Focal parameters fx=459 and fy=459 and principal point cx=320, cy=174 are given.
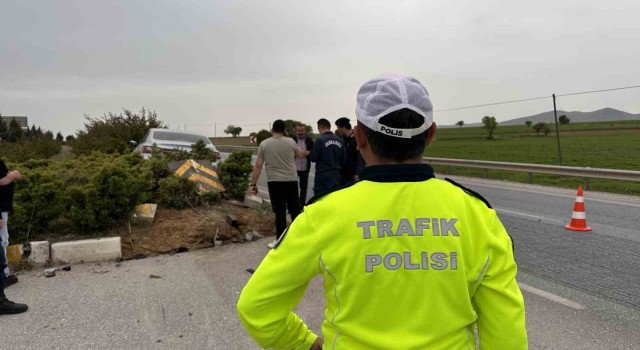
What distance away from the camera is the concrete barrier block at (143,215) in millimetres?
6828

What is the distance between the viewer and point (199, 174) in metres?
8.71

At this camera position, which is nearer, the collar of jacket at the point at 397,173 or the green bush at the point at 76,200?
the collar of jacket at the point at 397,173

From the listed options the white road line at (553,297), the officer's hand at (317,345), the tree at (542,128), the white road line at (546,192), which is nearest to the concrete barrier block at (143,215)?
the white road line at (553,297)

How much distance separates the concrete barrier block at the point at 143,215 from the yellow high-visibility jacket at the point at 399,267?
5.95 m

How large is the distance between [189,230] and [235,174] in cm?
242

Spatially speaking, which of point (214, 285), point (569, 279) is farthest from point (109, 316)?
point (569, 279)

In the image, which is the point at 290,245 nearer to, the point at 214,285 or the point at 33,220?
the point at 214,285

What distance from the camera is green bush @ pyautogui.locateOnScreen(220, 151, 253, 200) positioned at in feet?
29.4

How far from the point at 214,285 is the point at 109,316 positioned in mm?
1120

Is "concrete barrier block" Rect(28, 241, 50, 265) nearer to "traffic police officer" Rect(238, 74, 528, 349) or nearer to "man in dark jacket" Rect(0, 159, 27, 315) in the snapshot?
"man in dark jacket" Rect(0, 159, 27, 315)

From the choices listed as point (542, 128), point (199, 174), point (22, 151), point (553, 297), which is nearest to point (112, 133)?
point (22, 151)

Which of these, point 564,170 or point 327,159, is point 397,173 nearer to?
point 327,159

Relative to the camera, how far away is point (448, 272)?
1.32 meters

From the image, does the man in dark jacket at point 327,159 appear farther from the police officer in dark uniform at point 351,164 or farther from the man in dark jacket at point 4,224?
the man in dark jacket at point 4,224
